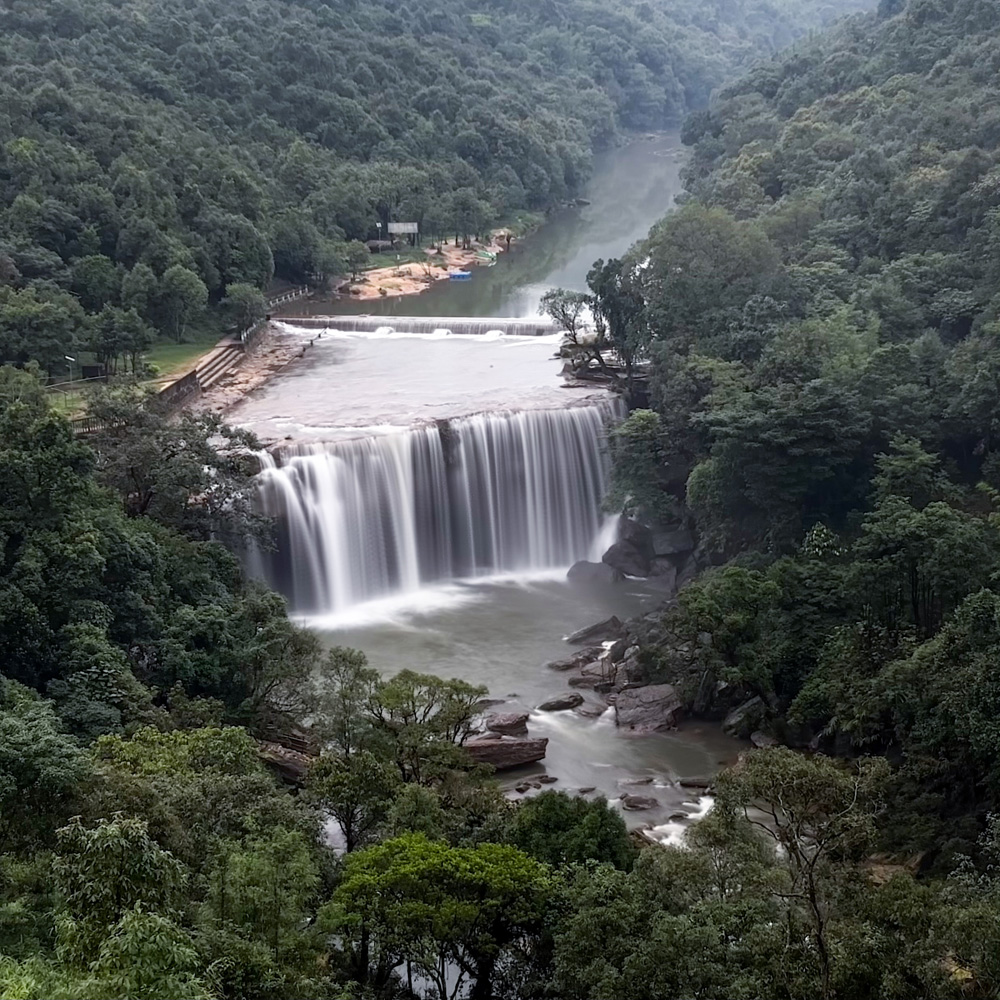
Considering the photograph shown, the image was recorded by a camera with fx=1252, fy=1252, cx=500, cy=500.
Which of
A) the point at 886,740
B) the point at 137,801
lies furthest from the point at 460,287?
the point at 137,801

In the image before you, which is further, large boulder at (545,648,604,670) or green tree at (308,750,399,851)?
large boulder at (545,648,604,670)

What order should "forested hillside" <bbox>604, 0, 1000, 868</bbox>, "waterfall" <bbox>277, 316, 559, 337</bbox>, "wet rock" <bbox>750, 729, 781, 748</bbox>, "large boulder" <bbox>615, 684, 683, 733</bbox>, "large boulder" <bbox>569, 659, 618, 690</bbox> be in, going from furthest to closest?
"waterfall" <bbox>277, 316, 559, 337</bbox>
"large boulder" <bbox>569, 659, 618, 690</bbox>
"large boulder" <bbox>615, 684, 683, 733</bbox>
"wet rock" <bbox>750, 729, 781, 748</bbox>
"forested hillside" <bbox>604, 0, 1000, 868</bbox>

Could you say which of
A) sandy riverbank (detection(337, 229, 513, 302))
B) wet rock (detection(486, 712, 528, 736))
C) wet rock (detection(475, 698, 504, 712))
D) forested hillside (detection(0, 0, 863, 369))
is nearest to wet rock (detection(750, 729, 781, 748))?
wet rock (detection(486, 712, 528, 736))

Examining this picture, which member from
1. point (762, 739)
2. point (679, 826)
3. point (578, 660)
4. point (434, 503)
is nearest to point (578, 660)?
point (578, 660)

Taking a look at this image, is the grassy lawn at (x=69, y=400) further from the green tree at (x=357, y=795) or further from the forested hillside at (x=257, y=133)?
the green tree at (x=357, y=795)

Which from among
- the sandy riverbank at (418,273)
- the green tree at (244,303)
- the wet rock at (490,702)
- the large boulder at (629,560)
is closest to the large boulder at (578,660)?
the wet rock at (490,702)

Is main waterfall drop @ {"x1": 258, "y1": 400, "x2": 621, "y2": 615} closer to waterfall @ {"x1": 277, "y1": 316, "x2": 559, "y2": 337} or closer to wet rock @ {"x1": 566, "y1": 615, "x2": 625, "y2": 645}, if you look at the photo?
wet rock @ {"x1": 566, "y1": 615, "x2": 625, "y2": 645}
